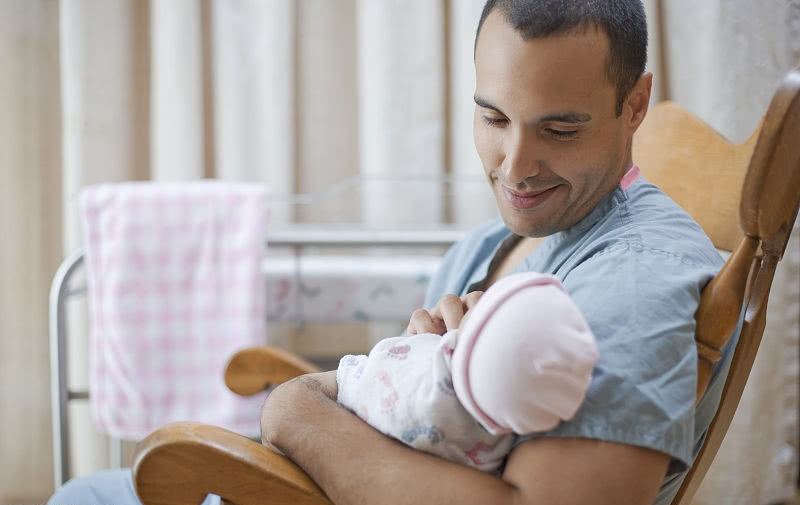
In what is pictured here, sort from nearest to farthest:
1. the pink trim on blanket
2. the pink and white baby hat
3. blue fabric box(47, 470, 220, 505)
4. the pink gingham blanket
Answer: the pink and white baby hat → the pink trim on blanket → blue fabric box(47, 470, 220, 505) → the pink gingham blanket

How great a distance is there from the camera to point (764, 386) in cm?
156

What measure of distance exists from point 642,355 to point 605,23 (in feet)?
0.71

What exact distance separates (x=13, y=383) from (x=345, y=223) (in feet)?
2.45

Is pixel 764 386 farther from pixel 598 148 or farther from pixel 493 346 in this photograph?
pixel 493 346

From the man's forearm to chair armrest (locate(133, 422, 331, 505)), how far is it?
2 cm

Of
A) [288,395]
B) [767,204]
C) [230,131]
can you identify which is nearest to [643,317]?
[767,204]

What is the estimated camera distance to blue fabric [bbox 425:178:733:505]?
0.50 m

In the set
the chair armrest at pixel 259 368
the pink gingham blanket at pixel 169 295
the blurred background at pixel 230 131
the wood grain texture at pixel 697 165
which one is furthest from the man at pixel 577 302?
the blurred background at pixel 230 131

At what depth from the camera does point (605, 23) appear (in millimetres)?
518

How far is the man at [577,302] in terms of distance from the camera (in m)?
0.50

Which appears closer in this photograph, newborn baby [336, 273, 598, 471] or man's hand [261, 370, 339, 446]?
newborn baby [336, 273, 598, 471]

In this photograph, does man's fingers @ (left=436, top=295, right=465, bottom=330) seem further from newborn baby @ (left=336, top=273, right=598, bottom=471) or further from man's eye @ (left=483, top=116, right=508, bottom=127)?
man's eye @ (left=483, top=116, right=508, bottom=127)

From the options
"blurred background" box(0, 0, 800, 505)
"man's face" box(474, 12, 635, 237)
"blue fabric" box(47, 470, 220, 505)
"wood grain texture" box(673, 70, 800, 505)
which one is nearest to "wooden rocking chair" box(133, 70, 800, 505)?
"wood grain texture" box(673, 70, 800, 505)

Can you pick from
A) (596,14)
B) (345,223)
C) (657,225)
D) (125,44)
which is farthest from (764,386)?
(125,44)
